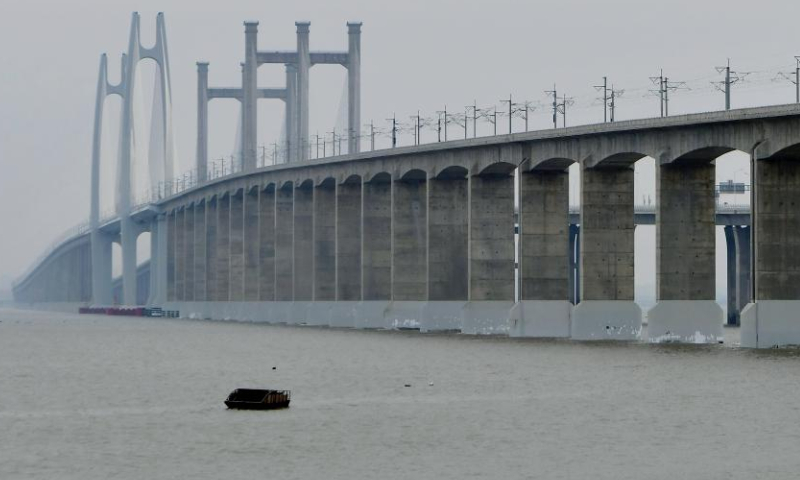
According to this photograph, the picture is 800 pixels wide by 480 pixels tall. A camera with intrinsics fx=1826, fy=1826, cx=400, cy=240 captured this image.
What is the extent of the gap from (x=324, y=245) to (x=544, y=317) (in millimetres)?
42029

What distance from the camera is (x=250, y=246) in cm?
16088

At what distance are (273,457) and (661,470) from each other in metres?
8.89

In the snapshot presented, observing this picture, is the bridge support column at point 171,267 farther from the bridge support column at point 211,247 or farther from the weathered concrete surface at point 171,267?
the bridge support column at point 211,247

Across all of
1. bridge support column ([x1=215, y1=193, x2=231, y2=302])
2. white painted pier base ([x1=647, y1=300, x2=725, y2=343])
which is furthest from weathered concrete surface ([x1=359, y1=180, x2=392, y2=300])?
bridge support column ([x1=215, y1=193, x2=231, y2=302])

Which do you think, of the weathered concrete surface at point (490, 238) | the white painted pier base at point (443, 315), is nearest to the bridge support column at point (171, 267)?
the white painted pier base at point (443, 315)

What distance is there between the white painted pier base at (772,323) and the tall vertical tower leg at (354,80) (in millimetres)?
88311

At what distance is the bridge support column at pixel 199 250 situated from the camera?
181500 mm

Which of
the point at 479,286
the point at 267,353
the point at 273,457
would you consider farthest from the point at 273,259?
the point at 273,457

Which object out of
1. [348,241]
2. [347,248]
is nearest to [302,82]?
[348,241]

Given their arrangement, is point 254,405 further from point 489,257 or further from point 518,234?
point 489,257

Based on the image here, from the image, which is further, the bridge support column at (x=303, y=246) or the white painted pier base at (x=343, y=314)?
the bridge support column at (x=303, y=246)

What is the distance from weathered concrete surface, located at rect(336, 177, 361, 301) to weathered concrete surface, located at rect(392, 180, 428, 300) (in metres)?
11.0

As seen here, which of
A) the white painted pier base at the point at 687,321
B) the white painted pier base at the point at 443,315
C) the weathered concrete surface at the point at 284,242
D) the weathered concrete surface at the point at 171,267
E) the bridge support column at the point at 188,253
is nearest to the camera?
the white painted pier base at the point at 687,321

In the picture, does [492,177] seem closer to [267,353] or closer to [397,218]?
[397,218]
